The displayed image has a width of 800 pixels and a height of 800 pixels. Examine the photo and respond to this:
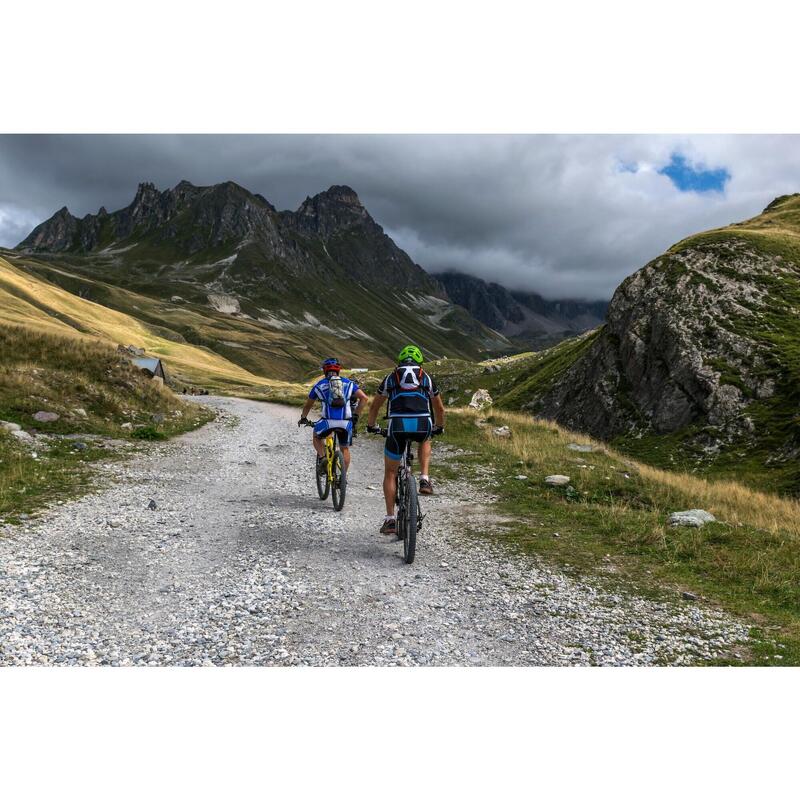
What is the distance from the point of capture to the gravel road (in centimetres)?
626

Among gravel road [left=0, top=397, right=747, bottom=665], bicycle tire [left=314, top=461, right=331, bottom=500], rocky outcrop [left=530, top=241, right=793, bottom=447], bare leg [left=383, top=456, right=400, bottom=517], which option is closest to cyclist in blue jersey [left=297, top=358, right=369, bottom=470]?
bicycle tire [left=314, top=461, right=331, bottom=500]

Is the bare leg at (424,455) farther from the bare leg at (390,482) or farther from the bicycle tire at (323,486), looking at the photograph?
the bicycle tire at (323,486)

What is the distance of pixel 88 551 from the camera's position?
9.27 metres

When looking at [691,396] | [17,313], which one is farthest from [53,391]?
[17,313]

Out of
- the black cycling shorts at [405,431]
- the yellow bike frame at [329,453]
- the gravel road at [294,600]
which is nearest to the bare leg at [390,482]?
the black cycling shorts at [405,431]

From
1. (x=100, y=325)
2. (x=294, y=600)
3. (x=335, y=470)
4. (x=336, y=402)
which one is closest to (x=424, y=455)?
(x=336, y=402)

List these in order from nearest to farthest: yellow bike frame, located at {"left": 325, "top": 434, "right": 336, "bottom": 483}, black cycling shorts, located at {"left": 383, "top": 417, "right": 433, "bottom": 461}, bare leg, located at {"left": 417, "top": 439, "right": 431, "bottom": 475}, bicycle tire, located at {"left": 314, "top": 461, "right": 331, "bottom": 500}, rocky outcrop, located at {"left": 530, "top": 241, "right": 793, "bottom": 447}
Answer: black cycling shorts, located at {"left": 383, "top": 417, "right": 433, "bottom": 461}, bare leg, located at {"left": 417, "top": 439, "right": 431, "bottom": 475}, yellow bike frame, located at {"left": 325, "top": 434, "right": 336, "bottom": 483}, bicycle tire, located at {"left": 314, "top": 461, "right": 331, "bottom": 500}, rocky outcrop, located at {"left": 530, "top": 241, "right": 793, "bottom": 447}

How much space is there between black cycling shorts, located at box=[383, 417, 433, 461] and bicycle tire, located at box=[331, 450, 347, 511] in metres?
3.26

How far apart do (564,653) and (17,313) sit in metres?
136

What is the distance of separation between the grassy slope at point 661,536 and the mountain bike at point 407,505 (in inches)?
95.3

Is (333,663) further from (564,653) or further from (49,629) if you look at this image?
(49,629)

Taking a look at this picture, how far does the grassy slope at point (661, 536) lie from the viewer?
8.21 metres

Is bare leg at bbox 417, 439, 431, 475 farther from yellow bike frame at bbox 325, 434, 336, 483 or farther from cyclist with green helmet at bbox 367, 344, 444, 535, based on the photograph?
yellow bike frame at bbox 325, 434, 336, 483

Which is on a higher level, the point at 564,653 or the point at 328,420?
the point at 328,420
